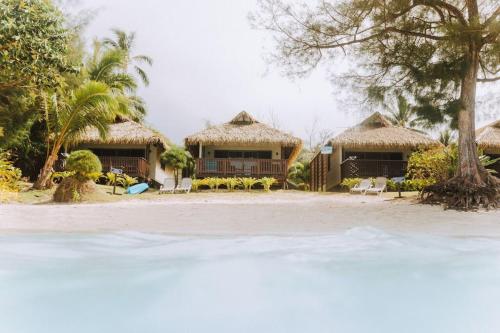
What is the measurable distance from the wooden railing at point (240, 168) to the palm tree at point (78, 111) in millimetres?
5000

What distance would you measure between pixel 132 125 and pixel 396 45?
13687mm

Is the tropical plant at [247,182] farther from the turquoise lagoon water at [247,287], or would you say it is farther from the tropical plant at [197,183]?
the turquoise lagoon water at [247,287]

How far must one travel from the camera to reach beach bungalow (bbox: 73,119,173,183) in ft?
62.9

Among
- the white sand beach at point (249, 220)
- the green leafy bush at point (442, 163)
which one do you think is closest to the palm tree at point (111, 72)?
the white sand beach at point (249, 220)

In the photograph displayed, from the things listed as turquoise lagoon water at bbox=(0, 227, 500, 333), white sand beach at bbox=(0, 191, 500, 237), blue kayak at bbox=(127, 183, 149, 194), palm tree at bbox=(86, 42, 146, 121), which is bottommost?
turquoise lagoon water at bbox=(0, 227, 500, 333)

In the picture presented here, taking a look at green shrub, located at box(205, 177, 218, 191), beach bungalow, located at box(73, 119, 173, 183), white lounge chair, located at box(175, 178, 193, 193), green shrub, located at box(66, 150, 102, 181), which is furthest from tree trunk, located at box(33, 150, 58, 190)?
green shrub, located at box(205, 177, 218, 191)

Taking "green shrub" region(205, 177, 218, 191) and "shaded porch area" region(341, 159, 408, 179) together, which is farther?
"shaded porch area" region(341, 159, 408, 179)

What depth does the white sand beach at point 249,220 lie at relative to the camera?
6858mm

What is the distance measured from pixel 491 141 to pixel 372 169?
20.7ft

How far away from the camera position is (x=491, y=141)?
19.7 meters

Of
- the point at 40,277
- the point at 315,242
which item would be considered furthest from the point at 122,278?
the point at 315,242

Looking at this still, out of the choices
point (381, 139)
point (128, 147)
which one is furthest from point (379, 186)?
point (128, 147)

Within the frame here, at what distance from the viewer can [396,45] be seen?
11836 millimetres

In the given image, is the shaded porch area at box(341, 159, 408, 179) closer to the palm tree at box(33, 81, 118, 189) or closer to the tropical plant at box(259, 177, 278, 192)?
the tropical plant at box(259, 177, 278, 192)
